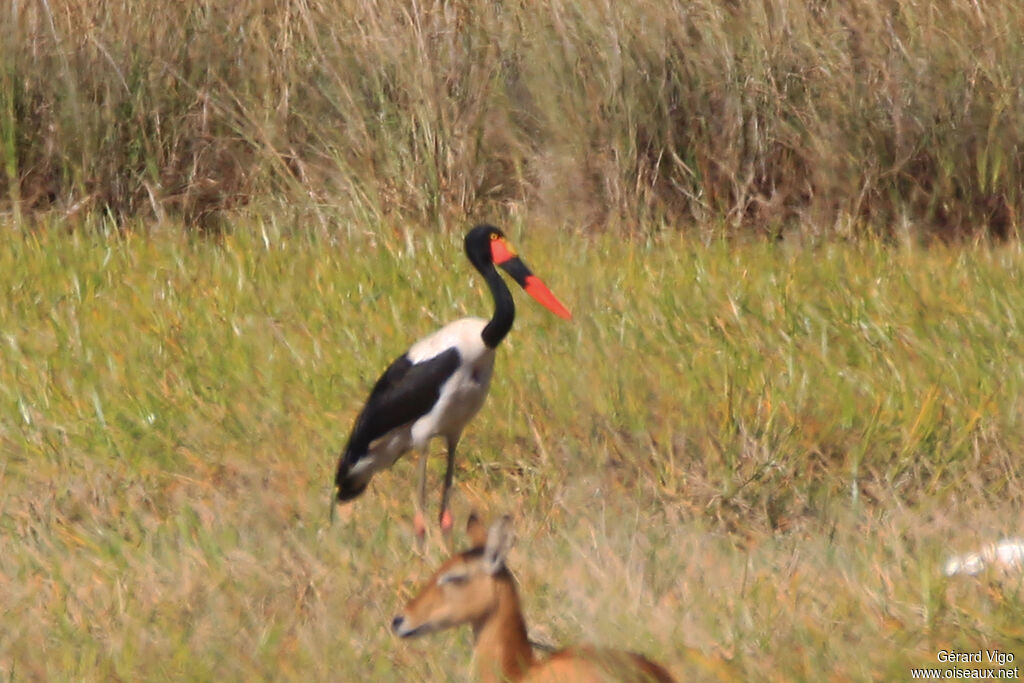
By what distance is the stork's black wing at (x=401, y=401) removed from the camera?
14.9 feet

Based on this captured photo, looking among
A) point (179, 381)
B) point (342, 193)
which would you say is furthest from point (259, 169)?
point (179, 381)

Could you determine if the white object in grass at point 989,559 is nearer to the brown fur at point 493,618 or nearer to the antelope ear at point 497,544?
the brown fur at point 493,618

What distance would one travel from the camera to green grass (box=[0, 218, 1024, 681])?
3.54 metres

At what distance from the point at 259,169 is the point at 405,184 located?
913 millimetres

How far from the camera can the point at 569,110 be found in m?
8.09

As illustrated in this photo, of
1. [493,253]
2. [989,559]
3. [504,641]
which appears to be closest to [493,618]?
[504,641]

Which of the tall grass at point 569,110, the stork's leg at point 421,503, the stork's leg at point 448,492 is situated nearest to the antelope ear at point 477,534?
the stork's leg at point 421,503

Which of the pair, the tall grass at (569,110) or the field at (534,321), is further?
the tall grass at (569,110)

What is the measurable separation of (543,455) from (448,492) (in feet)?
1.31

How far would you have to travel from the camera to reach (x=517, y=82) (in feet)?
27.1

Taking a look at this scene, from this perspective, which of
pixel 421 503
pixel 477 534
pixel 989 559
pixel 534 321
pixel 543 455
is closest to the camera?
pixel 477 534

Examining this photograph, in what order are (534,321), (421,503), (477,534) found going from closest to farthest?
(477,534) < (421,503) < (534,321)

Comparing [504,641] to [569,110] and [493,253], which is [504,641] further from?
[569,110]

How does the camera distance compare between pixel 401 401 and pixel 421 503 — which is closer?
pixel 401 401
